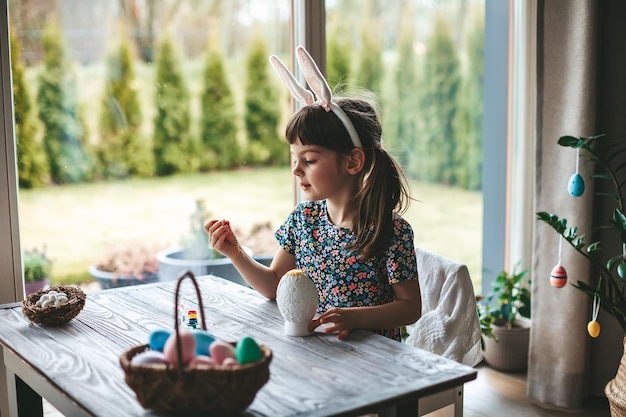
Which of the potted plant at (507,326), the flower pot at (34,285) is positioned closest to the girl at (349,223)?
the flower pot at (34,285)

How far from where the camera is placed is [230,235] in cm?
203

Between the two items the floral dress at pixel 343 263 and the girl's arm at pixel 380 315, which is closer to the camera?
the girl's arm at pixel 380 315

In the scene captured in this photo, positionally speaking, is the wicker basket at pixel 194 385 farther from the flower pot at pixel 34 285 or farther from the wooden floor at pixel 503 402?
the wooden floor at pixel 503 402

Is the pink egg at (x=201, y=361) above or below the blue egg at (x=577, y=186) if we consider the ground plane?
below

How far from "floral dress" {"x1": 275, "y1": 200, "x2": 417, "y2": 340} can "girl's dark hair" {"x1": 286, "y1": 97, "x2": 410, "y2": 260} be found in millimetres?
36

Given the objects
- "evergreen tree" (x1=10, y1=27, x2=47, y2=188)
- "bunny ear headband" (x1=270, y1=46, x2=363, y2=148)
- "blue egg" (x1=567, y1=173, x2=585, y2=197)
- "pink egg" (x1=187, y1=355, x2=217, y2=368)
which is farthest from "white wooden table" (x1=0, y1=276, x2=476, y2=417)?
"blue egg" (x1=567, y1=173, x2=585, y2=197)

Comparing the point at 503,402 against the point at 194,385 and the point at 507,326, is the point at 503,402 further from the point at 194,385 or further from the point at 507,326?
the point at 194,385

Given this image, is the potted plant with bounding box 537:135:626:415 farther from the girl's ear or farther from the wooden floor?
the girl's ear

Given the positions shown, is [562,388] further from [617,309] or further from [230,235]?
[230,235]

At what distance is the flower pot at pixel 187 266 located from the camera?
287 centimetres

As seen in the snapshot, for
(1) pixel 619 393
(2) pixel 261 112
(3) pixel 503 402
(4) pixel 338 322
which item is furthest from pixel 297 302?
(3) pixel 503 402

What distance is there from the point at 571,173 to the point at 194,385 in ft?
6.66

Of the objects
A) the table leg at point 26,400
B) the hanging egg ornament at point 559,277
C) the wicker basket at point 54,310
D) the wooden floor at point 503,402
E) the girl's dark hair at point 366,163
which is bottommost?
the wooden floor at point 503,402

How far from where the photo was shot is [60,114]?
8.46 ft
